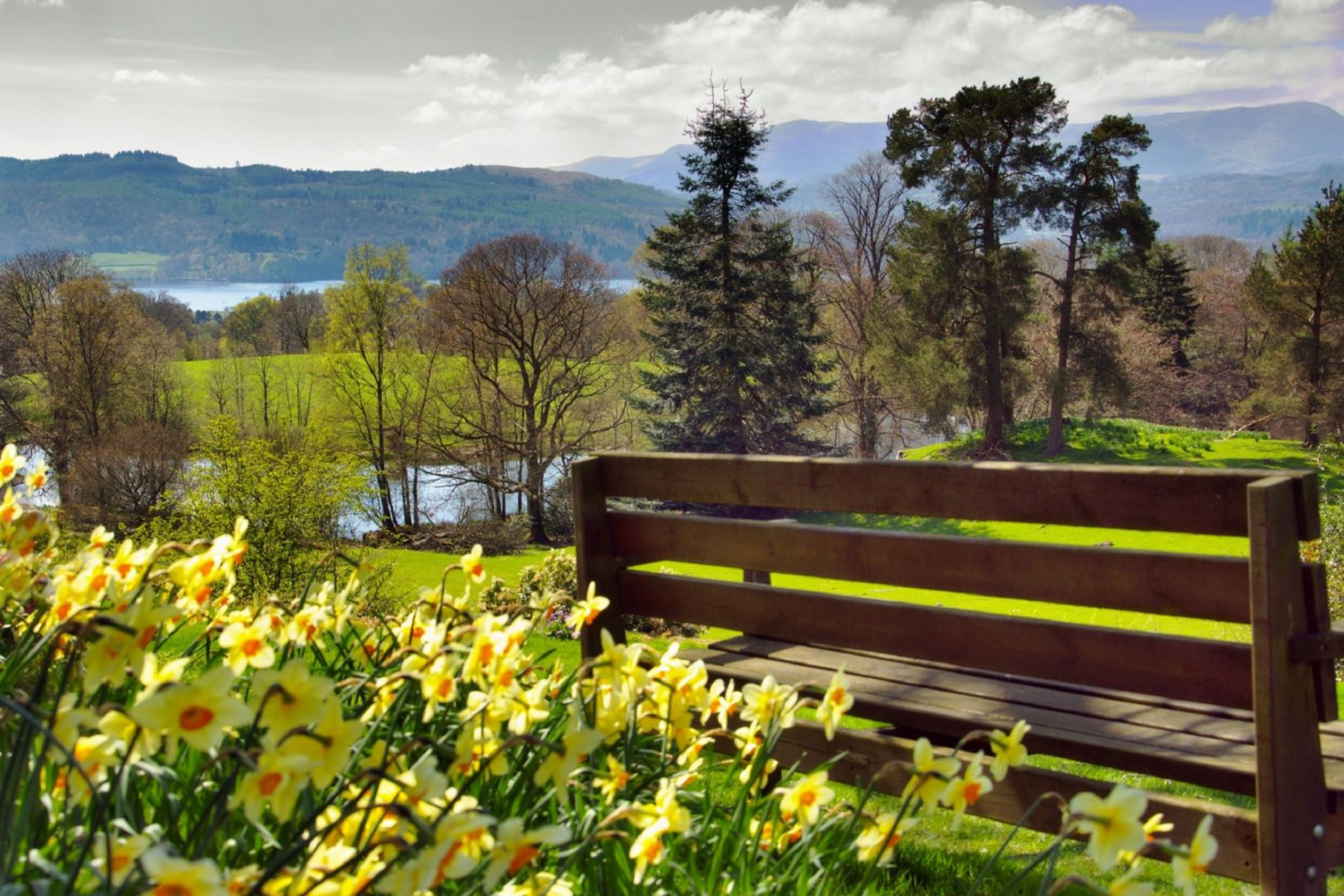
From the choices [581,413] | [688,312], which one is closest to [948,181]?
[688,312]

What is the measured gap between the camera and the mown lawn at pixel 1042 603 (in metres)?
2.88

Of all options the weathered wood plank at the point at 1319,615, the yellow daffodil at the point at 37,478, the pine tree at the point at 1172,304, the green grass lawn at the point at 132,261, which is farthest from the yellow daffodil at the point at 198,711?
the green grass lawn at the point at 132,261

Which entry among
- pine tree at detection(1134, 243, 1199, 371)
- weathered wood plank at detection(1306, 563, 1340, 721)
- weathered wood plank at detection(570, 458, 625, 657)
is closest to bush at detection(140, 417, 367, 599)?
weathered wood plank at detection(570, 458, 625, 657)

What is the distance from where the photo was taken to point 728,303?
30.0m

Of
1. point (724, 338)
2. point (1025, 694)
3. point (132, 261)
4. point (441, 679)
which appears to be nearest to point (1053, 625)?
point (1025, 694)

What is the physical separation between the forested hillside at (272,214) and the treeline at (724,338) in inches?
2548

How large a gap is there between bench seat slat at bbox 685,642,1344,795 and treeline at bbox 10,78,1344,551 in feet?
86.8

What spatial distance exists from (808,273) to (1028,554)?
3031 centimetres

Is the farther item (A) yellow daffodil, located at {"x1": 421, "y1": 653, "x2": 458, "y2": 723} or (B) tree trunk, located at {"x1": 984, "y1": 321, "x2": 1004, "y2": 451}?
(B) tree trunk, located at {"x1": 984, "y1": 321, "x2": 1004, "y2": 451}

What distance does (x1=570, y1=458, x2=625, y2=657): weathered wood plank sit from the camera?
313cm

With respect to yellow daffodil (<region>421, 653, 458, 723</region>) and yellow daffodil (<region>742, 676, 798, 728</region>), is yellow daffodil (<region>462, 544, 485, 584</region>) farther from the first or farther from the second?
yellow daffodil (<region>742, 676, 798, 728</region>)

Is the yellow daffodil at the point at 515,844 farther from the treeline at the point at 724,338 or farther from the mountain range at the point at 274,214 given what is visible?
the mountain range at the point at 274,214

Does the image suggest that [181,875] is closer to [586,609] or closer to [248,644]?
[248,644]

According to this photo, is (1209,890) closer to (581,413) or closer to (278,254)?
(581,413)
